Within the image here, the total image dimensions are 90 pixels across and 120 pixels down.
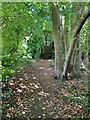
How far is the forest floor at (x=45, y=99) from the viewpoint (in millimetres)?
5213

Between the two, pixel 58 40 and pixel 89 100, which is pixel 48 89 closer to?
pixel 89 100

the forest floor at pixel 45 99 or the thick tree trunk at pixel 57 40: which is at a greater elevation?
the thick tree trunk at pixel 57 40

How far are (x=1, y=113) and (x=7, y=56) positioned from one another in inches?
79.2

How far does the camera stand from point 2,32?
222 inches

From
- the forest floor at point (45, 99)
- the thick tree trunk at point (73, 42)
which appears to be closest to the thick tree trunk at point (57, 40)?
the thick tree trunk at point (73, 42)

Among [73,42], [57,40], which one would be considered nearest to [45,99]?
[73,42]

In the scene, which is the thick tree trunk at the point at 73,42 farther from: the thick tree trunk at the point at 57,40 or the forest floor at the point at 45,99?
the forest floor at the point at 45,99

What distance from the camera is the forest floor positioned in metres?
5.21

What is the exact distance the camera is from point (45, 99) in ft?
20.2

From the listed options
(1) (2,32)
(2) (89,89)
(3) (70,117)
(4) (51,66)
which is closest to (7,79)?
(1) (2,32)

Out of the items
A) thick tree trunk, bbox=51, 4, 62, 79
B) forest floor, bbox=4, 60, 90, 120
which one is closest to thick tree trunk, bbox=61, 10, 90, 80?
thick tree trunk, bbox=51, 4, 62, 79

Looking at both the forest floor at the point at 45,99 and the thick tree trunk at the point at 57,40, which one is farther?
the thick tree trunk at the point at 57,40

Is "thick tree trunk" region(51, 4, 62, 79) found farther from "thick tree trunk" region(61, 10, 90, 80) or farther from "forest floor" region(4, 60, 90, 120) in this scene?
"forest floor" region(4, 60, 90, 120)

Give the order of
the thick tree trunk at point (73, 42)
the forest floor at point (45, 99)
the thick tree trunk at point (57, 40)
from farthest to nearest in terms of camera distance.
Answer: the thick tree trunk at point (57, 40) < the thick tree trunk at point (73, 42) < the forest floor at point (45, 99)
